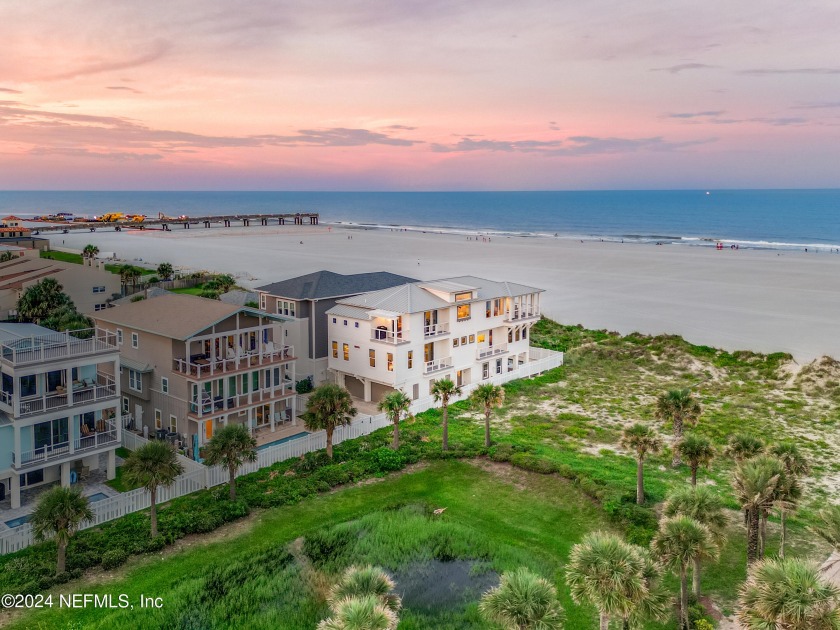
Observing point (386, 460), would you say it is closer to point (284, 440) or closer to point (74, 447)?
point (284, 440)

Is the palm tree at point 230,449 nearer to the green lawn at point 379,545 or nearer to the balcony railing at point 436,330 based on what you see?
the green lawn at point 379,545

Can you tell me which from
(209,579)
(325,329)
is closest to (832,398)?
(325,329)

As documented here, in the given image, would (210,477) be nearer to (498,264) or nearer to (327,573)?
(327,573)

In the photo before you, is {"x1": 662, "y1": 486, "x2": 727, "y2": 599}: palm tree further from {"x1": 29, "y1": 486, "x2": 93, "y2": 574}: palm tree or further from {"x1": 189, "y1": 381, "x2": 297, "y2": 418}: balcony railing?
{"x1": 189, "y1": 381, "x2": 297, "y2": 418}: balcony railing

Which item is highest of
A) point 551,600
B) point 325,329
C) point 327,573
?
point 325,329

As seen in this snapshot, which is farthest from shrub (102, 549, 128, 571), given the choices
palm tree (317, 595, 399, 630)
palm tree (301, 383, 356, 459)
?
palm tree (317, 595, 399, 630)

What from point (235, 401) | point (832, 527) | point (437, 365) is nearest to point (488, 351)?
point (437, 365)

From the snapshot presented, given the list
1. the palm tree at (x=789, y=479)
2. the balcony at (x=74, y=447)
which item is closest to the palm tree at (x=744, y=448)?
the palm tree at (x=789, y=479)
